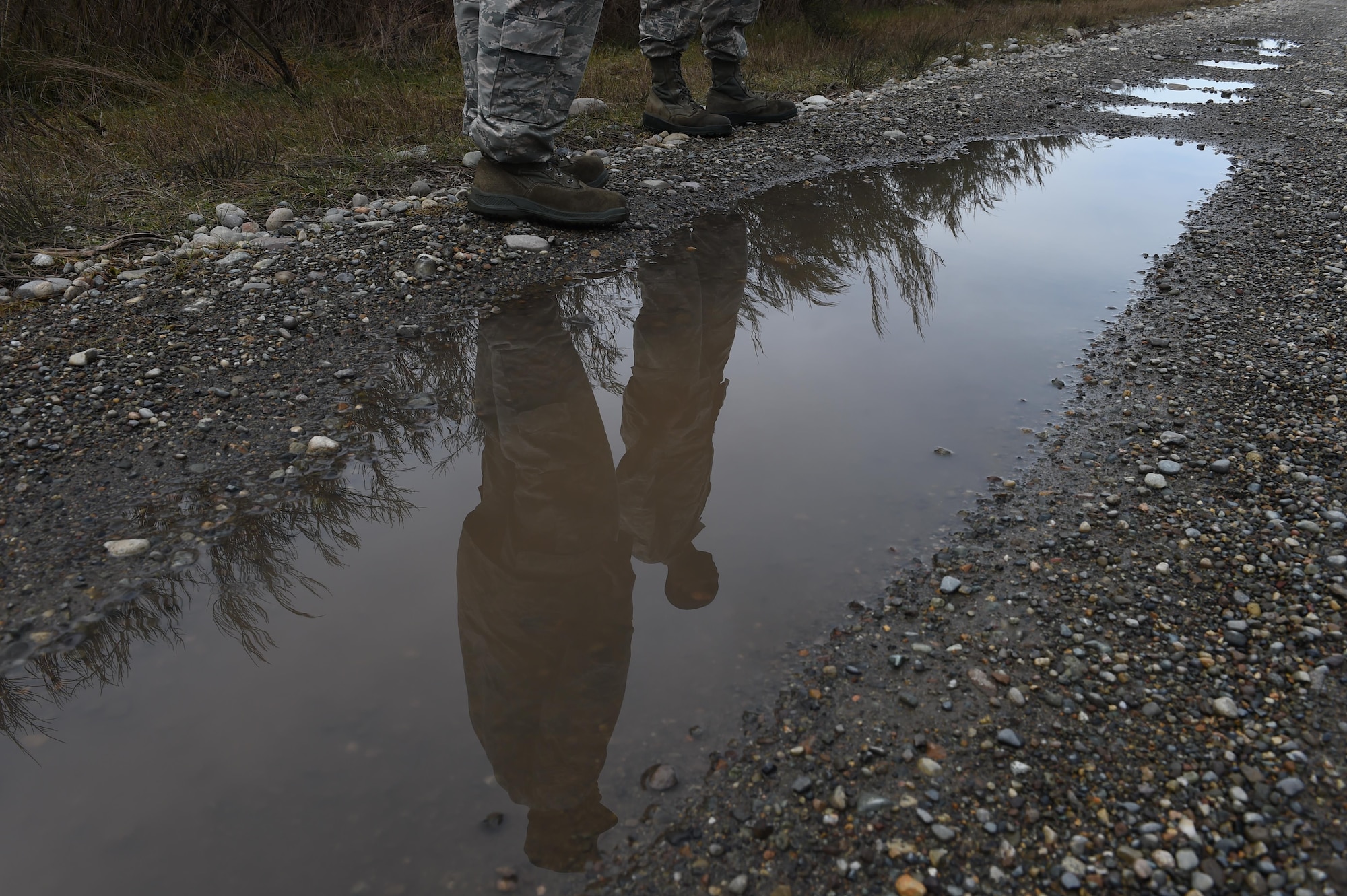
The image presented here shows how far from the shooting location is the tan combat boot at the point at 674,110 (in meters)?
5.08

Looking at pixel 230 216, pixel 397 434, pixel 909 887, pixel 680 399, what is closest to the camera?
pixel 909 887

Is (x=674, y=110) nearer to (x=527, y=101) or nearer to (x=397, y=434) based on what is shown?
(x=527, y=101)

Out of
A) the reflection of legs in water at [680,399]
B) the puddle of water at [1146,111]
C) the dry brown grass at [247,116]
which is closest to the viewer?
the reflection of legs in water at [680,399]

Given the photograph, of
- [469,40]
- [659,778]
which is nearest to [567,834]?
[659,778]

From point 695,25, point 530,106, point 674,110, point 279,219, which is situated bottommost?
point 279,219

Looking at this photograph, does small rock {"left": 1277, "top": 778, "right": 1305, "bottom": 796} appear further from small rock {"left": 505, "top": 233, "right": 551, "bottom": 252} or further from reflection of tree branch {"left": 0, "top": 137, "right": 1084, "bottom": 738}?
small rock {"left": 505, "top": 233, "right": 551, "bottom": 252}

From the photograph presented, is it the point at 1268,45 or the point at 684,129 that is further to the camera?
the point at 1268,45

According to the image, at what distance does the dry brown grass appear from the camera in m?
3.66

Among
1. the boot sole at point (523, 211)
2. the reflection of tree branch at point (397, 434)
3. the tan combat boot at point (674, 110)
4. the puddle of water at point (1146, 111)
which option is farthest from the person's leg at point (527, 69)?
the puddle of water at point (1146, 111)

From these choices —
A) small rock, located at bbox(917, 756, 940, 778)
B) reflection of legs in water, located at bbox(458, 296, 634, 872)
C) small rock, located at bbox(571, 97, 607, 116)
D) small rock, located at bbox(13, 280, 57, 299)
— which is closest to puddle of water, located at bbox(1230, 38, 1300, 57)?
small rock, located at bbox(571, 97, 607, 116)

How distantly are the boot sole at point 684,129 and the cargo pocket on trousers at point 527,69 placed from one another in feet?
6.37

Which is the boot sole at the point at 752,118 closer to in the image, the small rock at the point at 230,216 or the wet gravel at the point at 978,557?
the wet gravel at the point at 978,557

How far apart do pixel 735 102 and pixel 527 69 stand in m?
2.58

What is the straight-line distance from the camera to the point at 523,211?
139 inches
